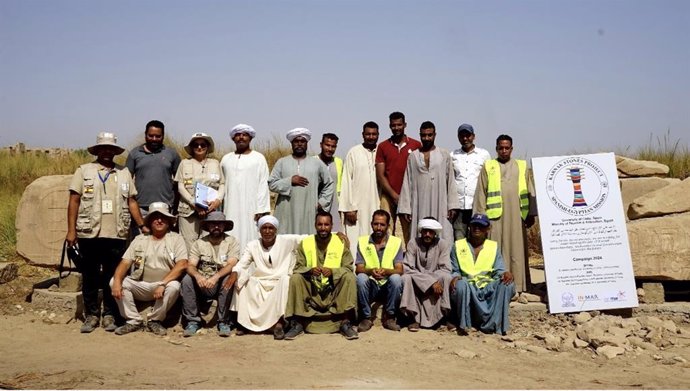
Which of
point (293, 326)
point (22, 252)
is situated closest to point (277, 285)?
point (293, 326)

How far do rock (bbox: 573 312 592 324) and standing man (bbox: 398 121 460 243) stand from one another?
1.44m

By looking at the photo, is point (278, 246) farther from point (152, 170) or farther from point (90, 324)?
point (90, 324)

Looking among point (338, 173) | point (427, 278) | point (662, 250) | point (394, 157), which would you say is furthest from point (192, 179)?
point (662, 250)

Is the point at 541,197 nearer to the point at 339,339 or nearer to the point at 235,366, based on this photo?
the point at 339,339

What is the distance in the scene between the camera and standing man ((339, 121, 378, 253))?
7672mm

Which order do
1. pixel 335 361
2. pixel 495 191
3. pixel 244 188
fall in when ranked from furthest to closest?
1. pixel 244 188
2. pixel 495 191
3. pixel 335 361

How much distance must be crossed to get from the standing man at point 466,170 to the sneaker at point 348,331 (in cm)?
173

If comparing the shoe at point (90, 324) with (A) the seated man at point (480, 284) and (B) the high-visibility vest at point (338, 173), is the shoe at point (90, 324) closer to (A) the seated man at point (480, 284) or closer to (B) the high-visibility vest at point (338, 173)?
(B) the high-visibility vest at point (338, 173)

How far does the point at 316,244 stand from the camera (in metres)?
6.76

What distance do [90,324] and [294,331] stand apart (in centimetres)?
197

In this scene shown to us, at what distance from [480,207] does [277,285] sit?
223 cm

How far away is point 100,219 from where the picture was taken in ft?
21.8

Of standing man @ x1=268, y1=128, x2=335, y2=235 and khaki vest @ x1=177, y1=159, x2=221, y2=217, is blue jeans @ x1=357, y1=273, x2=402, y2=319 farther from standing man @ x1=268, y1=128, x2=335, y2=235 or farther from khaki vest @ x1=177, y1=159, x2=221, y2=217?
khaki vest @ x1=177, y1=159, x2=221, y2=217

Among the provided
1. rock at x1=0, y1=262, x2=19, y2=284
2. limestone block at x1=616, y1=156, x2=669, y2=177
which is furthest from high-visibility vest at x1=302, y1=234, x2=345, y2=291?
limestone block at x1=616, y1=156, x2=669, y2=177
